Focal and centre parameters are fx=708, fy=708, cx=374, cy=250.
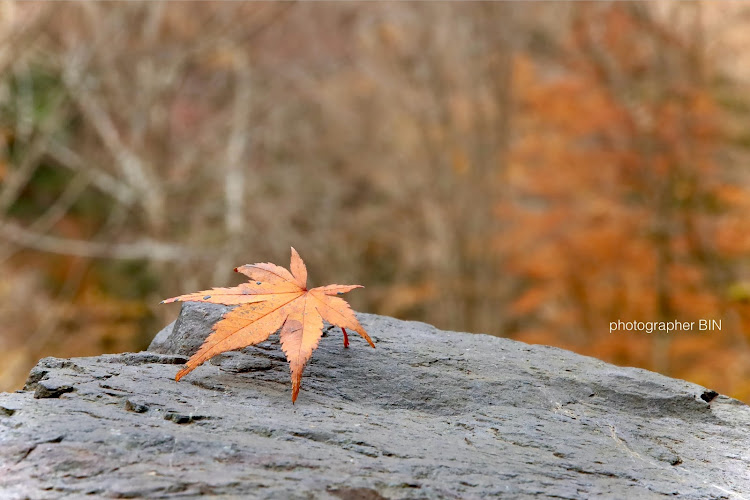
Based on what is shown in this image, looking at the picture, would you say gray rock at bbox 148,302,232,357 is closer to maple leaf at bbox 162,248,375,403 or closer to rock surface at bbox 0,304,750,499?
rock surface at bbox 0,304,750,499

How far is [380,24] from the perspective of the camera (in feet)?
29.3

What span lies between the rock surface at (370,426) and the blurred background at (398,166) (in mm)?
3099

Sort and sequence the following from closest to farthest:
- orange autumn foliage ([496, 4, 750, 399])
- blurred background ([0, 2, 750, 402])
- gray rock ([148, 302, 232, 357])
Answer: gray rock ([148, 302, 232, 357]), orange autumn foliage ([496, 4, 750, 399]), blurred background ([0, 2, 750, 402])

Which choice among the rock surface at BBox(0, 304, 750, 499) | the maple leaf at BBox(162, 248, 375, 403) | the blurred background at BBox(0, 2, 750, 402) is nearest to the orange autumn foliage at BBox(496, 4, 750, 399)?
the blurred background at BBox(0, 2, 750, 402)

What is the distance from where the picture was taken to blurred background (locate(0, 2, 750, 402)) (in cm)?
572

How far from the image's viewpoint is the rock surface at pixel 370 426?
121 cm

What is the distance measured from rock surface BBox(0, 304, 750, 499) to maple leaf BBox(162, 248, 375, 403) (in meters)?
0.12

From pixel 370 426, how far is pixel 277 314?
323 millimetres

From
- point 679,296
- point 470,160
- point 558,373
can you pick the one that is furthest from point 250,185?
point 558,373

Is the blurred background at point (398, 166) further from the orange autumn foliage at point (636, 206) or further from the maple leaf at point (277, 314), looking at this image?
the maple leaf at point (277, 314)

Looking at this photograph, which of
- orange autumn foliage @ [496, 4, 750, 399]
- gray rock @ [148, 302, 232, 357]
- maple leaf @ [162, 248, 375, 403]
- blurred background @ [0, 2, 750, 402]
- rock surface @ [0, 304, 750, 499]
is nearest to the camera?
rock surface @ [0, 304, 750, 499]

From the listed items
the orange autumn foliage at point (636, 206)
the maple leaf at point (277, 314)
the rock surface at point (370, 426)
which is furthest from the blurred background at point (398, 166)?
the maple leaf at point (277, 314)

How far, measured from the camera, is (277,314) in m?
1.58

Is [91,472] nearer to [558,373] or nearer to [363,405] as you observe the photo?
[363,405]
